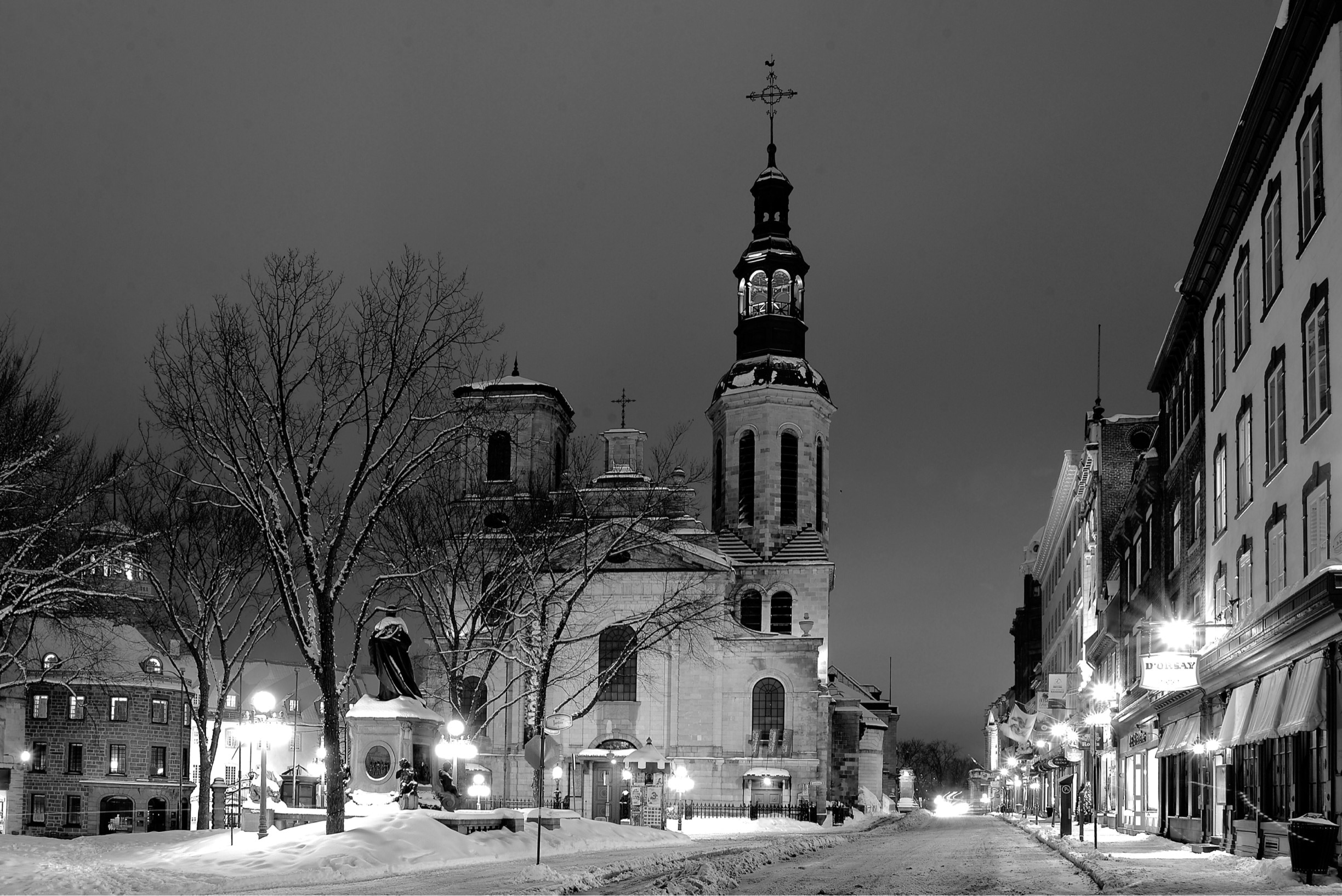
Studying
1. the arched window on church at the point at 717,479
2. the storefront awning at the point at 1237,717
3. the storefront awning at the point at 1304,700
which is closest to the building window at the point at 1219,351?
the storefront awning at the point at 1237,717

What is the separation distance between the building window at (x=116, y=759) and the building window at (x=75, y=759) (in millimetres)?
1046

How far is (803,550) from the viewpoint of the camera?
8088 centimetres

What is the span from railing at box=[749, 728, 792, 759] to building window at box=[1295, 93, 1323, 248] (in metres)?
52.9

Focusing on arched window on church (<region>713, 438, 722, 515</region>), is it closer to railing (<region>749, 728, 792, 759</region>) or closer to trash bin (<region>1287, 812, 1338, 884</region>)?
railing (<region>749, 728, 792, 759</region>)

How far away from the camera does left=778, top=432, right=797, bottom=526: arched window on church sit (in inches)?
3206

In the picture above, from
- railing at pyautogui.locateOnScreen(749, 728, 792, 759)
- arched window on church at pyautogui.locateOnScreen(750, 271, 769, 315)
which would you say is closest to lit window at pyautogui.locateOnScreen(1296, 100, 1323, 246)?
railing at pyautogui.locateOnScreen(749, 728, 792, 759)

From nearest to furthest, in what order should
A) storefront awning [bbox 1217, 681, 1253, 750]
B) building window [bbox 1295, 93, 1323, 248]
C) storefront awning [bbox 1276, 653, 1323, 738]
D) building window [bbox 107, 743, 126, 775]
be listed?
storefront awning [bbox 1276, 653, 1323, 738], building window [bbox 1295, 93, 1323, 248], storefront awning [bbox 1217, 681, 1253, 750], building window [bbox 107, 743, 126, 775]

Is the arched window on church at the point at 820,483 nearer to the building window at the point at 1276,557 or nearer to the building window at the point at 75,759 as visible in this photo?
the building window at the point at 75,759

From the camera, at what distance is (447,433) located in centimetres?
2777

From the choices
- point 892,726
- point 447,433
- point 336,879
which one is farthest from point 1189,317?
point 892,726

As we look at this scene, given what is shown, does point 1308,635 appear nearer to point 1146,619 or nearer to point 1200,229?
point 1200,229

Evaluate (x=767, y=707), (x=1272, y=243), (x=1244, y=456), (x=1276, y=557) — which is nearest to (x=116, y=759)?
(x=767, y=707)

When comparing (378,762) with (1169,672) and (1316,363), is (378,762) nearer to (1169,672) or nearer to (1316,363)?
(1169,672)

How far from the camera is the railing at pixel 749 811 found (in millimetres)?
65375
